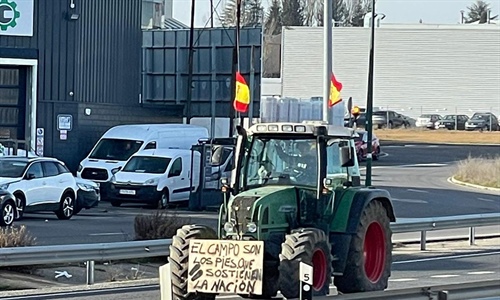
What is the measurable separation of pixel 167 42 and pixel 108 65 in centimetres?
308

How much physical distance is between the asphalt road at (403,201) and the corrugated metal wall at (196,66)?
7.12 metres

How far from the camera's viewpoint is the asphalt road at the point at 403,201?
80.8ft

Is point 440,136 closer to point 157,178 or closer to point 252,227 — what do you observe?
point 157,178

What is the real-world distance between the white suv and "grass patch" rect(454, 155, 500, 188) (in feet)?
72.4

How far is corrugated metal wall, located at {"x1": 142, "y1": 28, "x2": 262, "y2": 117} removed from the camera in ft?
143

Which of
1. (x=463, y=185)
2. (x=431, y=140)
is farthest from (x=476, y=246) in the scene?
(x=431, y=140)

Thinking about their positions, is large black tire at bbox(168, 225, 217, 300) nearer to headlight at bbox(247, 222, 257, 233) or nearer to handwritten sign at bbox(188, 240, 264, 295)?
handwritten sign at bbox(188, 240, 264, 295)

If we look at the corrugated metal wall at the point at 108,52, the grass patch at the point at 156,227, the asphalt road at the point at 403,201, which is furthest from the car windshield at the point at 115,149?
the grass patch at the point at 156,227

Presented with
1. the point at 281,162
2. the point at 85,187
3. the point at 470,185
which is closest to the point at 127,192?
the point at 85,187

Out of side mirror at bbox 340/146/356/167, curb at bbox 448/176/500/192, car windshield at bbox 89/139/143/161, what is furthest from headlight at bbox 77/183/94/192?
curb at bbox 448/176/500/192

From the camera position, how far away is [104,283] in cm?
1647

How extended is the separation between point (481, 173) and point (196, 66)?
12.8 m

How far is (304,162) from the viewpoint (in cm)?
1301

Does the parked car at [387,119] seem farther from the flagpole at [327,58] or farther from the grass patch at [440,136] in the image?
the flagpole at [327,58]
